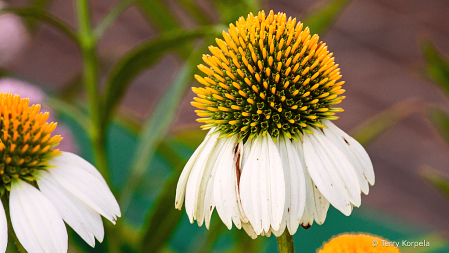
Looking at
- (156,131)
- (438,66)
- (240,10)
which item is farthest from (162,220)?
(438,66)

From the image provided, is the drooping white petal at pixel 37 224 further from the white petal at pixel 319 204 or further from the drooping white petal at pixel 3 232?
the white petal at pixel 319 204

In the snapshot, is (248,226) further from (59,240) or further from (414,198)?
(414,198)

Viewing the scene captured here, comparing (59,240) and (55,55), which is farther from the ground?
(55,55)

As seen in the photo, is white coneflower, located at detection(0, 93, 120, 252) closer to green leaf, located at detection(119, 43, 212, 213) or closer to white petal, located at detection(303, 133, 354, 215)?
white petal, located at detection(303, 133, 354, 215)

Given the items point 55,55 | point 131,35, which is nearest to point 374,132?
point 131,35

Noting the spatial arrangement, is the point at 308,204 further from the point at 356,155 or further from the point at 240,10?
the point at 240,10

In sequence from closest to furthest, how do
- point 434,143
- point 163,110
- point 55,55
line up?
point 163,110
point 434,143
point 55,55
